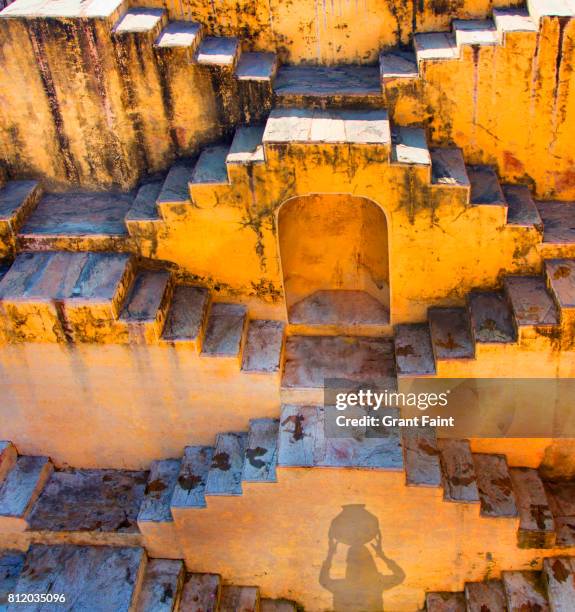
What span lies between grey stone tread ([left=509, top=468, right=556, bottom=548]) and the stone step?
308 centimetres

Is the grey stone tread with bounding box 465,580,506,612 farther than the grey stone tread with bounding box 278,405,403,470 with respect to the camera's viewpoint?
Yes

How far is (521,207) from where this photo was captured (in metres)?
5.96

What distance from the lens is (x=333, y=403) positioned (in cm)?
627

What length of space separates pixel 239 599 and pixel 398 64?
493 centimetres

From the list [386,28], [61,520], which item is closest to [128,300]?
[61,520]

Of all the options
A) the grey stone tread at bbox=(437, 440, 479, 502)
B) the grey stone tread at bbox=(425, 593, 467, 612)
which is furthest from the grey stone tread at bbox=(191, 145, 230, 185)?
the grey stone tread at bbox=(425, 593, 467, 612)

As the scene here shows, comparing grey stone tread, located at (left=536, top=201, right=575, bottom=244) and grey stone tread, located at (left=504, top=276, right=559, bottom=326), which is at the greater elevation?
grey stone tread, located at (left=536, top=201, right=575, bottom=244)

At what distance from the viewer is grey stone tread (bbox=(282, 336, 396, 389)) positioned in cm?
636

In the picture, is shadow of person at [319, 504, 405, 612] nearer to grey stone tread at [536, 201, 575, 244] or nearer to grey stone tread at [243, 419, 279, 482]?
grey stone tread at [243, 419, 279, 482]

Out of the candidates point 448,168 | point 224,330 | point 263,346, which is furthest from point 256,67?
point 263,346

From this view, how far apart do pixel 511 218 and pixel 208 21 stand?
3.10 metres

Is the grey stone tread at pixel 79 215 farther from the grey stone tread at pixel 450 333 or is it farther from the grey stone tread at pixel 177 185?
the grey stone tread at pixel 450 333

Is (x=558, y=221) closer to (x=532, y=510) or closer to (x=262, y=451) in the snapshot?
(x=532, y=510)

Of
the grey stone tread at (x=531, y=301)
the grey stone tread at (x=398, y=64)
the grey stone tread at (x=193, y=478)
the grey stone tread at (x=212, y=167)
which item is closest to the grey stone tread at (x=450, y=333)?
the grey stone tread at (x=531, y=301)
